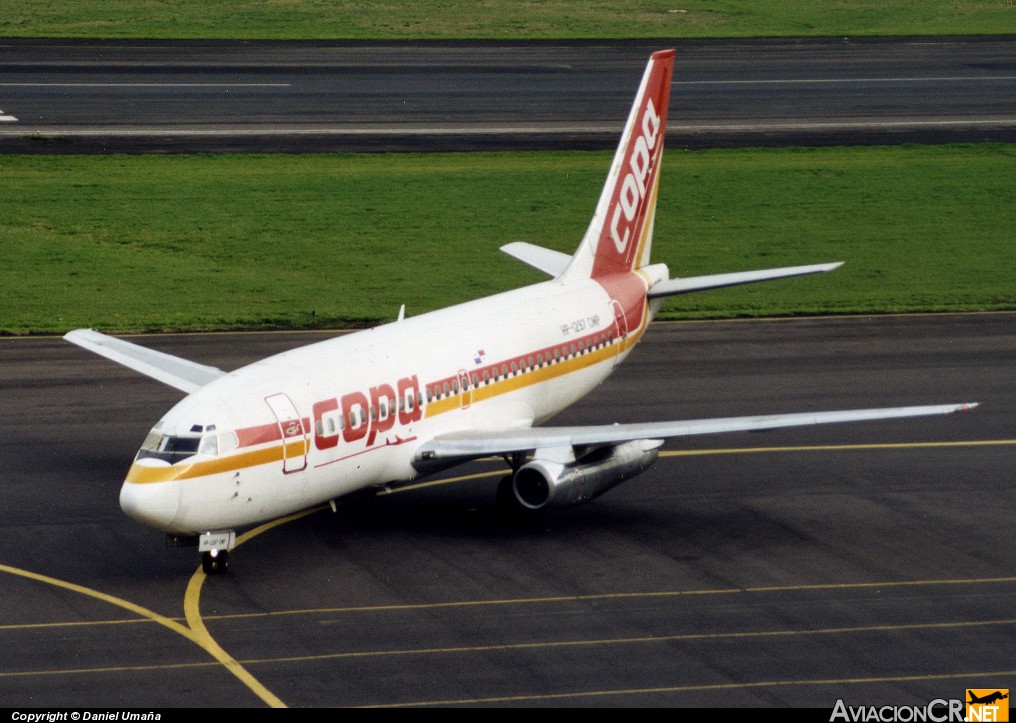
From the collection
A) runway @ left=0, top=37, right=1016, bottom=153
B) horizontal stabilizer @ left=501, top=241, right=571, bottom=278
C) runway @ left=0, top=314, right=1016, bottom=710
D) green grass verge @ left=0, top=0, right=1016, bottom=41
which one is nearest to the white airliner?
horizontal stabilizer @ left=501, top=241, right=571, bottom=278

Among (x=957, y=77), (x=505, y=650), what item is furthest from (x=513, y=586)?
(x=957, y=77)

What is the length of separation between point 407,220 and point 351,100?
2219cm

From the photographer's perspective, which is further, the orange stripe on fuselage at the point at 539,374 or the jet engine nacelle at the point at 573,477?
the orange stripe on fuselage at the point at 539,374

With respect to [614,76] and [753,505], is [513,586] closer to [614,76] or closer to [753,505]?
[753,505]

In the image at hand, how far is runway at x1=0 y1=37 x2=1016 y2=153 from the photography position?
276 feet

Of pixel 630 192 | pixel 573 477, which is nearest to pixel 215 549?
pixel 573 477

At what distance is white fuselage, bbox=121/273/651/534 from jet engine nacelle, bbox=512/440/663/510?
2.72 m

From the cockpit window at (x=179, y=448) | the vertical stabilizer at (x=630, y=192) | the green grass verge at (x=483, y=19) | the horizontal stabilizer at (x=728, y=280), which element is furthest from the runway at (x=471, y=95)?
the cockpit window at (x=179, y=448)

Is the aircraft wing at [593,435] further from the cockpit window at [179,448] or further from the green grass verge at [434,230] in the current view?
the green grass verge at [434,230]

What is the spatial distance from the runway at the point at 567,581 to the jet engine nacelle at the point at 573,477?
48.5 inches

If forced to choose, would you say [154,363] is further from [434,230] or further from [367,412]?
[434,230]

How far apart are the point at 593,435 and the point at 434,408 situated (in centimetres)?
392

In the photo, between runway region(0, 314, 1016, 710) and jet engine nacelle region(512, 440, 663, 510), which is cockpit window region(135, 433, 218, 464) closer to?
runway region(0, 314, 1016, 710)

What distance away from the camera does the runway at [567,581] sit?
95.8ft
